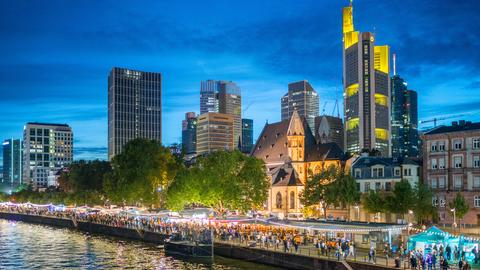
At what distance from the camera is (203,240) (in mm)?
82188

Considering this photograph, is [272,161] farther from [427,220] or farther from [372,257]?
[372,257]

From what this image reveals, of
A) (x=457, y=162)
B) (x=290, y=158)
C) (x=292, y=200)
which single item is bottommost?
(x=292, y=200)

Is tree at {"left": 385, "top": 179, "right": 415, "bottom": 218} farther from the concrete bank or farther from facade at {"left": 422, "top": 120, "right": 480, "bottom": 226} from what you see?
the concrete bank

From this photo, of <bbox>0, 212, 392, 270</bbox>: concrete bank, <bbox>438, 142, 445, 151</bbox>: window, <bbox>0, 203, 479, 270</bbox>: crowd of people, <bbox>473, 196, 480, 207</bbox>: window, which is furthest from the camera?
<bbox>438, 142, 445, 151</bbox>: window

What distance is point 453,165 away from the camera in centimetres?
9488

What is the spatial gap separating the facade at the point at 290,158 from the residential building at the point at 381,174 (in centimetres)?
2214

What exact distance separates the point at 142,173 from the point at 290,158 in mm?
39255

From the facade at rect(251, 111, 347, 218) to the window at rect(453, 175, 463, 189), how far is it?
4428cm

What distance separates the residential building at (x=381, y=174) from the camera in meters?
105

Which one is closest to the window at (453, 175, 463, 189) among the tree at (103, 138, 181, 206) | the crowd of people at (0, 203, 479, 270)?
the crowd of people at (0, 203, 479, 270)

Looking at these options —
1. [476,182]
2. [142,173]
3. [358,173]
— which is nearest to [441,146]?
[476,182]

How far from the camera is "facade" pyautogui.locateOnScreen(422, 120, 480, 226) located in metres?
91.9

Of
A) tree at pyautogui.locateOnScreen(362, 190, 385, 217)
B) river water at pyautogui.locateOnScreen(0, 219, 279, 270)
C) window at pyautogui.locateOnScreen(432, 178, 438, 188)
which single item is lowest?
river water at pyautogui.locateOnScreen(0, 219, 279, 270)

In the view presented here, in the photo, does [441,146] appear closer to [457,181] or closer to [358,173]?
[457,181]
